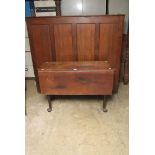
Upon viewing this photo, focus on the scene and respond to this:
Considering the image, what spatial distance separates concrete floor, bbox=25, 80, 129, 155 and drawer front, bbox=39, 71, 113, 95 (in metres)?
0.27

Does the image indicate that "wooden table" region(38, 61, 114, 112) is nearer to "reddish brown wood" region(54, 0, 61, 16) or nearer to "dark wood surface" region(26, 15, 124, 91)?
"dark wood surface" region(26, 15, 124, 91)

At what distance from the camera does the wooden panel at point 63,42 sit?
2.48 m

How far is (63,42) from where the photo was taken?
255 cm

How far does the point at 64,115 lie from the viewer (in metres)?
2.34

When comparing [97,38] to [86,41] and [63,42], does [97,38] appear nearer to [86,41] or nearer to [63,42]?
[86,41]

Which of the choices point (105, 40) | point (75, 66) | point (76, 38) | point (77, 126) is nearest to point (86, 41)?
point (76, 38)

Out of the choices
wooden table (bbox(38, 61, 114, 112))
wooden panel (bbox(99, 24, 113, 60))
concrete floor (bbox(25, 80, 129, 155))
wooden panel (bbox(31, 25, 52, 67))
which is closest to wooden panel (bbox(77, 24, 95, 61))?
wooden panel (bbox(99, 24, 113, 60))

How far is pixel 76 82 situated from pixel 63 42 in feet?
1.98

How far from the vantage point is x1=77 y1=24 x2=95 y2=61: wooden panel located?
8.08 ft

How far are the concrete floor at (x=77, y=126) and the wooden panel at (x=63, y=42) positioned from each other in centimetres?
58

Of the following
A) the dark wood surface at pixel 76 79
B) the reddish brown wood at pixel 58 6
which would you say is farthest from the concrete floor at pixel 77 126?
the reddish brown wood at pixel 58 6

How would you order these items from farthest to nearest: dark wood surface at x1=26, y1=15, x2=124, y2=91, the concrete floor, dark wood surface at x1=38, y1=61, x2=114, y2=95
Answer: dark wood surface at x1=26, y1=15, x2=124, y2=91 → dark wood surface at x1=38, y1=61, x2=114, y2=95 → the concrete floor
